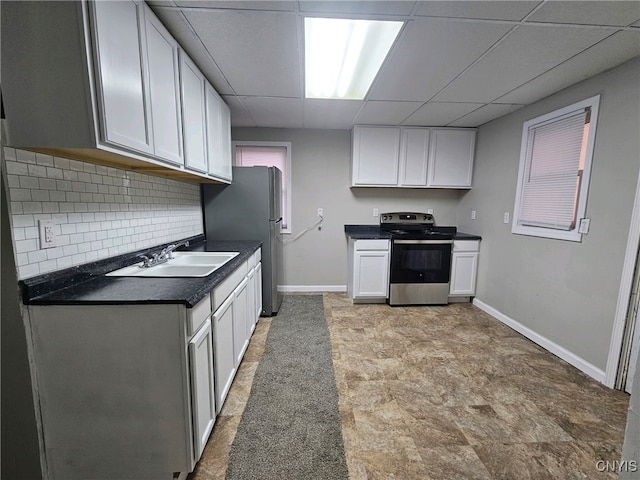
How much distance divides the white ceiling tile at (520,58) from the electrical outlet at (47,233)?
262cm

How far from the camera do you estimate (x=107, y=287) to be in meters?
1.32

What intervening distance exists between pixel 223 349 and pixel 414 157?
3189 mm

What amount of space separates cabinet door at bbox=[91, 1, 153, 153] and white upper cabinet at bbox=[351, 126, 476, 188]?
263cm

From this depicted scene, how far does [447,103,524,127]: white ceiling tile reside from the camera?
112 inches

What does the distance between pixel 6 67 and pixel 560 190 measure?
3567mm

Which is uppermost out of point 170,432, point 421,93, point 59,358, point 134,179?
point 421,93

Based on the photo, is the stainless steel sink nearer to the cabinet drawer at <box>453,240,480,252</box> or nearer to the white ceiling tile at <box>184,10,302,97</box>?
the white ceiling tile at <box>184,10,302,97</box>

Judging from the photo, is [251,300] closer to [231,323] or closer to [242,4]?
Answer: [231,323]

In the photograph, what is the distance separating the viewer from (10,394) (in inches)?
42.8

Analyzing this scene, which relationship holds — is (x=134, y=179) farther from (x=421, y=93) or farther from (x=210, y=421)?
(x=421, y=93)

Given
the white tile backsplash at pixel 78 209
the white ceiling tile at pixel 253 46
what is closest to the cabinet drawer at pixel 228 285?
the white tile backsplash at pixel 78 209

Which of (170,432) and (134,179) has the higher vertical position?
(134,179)

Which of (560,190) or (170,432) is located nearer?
(170,432)

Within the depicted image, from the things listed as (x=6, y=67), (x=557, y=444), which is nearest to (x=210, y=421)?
(x=6, y=67)
